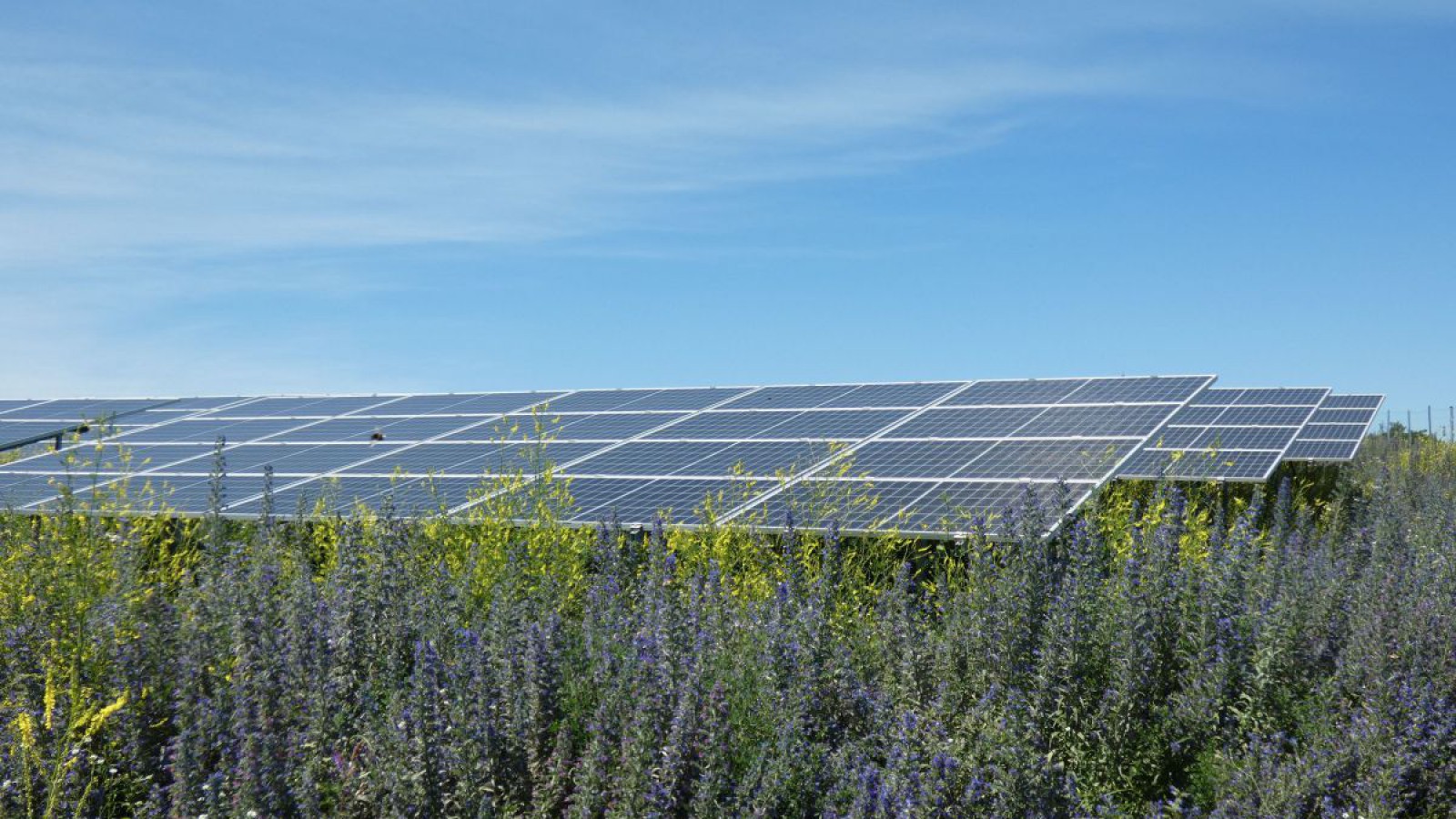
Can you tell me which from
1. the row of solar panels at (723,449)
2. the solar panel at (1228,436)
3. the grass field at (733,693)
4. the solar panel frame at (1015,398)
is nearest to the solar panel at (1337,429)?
the row of solar panels at (723,449)

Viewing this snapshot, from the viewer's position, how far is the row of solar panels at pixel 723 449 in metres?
11.0

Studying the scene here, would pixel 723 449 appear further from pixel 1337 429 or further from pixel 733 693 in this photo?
pixel 1337 429

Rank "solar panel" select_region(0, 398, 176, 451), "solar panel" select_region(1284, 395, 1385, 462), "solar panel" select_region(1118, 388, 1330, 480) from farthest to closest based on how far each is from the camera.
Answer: "solar panel" select_region(0, 398, 176, 451) < "solar panel" select_region(1284, 395, 1385, 462) < "solar panel" select_region(1118, 388, 1330, 480)

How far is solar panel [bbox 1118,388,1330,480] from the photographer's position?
14562 millimetres

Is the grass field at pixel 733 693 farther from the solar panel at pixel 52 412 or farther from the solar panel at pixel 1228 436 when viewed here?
the solar panel at pixel 52 412

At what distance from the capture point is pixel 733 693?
19.2 ft

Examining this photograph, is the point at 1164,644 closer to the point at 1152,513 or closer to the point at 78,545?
the point at 1152,513

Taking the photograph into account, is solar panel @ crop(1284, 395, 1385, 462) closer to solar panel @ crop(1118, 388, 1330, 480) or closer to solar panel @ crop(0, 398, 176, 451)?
solar panel @ crop(1118, 388, 1330, 480)

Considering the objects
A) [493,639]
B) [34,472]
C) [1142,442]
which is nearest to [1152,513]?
[1142,442]

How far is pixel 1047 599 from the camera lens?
638 cm

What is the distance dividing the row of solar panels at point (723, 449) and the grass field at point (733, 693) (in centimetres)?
152

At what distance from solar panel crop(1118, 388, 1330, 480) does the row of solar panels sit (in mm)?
67

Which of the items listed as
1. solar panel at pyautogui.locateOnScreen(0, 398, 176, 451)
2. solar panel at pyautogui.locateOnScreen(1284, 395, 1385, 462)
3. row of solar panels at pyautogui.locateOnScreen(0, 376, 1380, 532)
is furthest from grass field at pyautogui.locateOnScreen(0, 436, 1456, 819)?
solar panel at pyautogui.locateOnScreen(0, 398, 176, 451)

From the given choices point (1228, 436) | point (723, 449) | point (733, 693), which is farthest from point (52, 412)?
point (733, 693)
